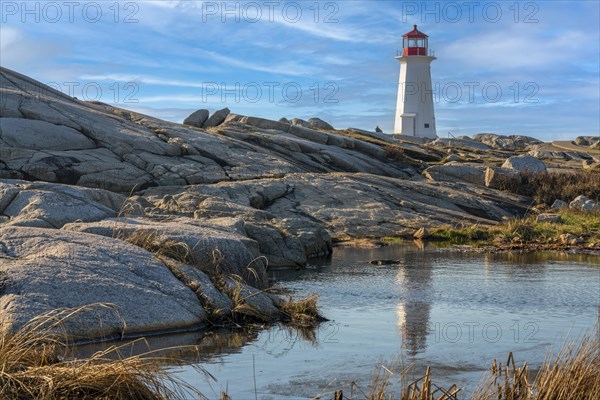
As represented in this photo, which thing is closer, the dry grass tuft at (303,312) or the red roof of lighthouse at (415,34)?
the dry grass tuft at (303,312)

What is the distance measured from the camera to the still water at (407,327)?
10.6m

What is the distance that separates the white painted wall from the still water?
5519 cm

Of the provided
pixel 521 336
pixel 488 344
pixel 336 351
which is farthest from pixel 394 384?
pixel 521 336

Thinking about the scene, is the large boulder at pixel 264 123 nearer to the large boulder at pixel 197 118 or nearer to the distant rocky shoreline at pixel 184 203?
the distant rocky shoreline at pixel 184 203

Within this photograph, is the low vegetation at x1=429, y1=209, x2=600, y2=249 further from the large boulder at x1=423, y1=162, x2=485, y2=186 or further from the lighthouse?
the lighthouse

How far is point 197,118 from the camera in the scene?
5084cm

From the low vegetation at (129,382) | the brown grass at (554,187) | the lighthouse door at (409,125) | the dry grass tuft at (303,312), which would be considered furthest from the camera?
the lighthouse door at (409,125)

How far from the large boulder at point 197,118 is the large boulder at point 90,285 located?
3617cm

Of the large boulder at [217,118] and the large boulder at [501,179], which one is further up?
the large boulder at [217,118]

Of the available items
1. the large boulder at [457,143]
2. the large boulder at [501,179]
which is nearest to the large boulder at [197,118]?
the large boulder at [501,179]

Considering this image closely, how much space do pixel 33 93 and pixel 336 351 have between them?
2999 cm

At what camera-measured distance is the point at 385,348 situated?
487 inches

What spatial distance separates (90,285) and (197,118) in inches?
1524

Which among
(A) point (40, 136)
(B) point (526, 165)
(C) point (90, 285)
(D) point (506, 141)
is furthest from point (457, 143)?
(C) point (90, 285)
